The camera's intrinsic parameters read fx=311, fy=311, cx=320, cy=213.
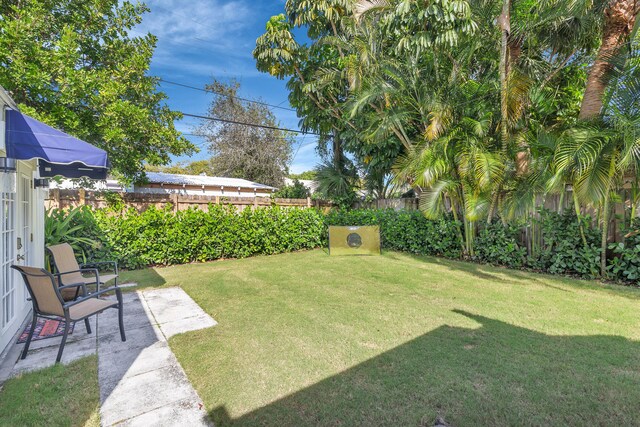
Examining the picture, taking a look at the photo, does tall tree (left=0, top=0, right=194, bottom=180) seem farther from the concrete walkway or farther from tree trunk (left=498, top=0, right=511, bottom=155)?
tree trunk (left=498, top=0, right=511, bottom=155)

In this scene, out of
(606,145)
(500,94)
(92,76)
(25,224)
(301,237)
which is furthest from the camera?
Answer: (301,237)

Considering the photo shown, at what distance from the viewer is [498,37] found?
676 centimetres

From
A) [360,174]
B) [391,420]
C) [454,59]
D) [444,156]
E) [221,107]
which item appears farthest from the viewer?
[221,107]

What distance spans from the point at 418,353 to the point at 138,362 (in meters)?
2.55

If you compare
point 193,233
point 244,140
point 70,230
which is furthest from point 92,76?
point 244,140

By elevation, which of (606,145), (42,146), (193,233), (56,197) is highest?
(606,145)

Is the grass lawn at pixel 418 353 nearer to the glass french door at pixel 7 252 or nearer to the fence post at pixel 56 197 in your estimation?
the glass french door at pixel 7 252

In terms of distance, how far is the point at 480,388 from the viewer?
2.31m

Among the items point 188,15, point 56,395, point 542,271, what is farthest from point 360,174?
point 56,395

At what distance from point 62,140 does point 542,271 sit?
7873 millimetres

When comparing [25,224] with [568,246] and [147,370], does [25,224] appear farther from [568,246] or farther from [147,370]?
[568,246]

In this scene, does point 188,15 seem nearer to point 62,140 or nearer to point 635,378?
point 62,140

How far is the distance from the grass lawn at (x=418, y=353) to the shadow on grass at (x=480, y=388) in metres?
0.01

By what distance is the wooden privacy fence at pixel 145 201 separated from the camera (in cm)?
662
